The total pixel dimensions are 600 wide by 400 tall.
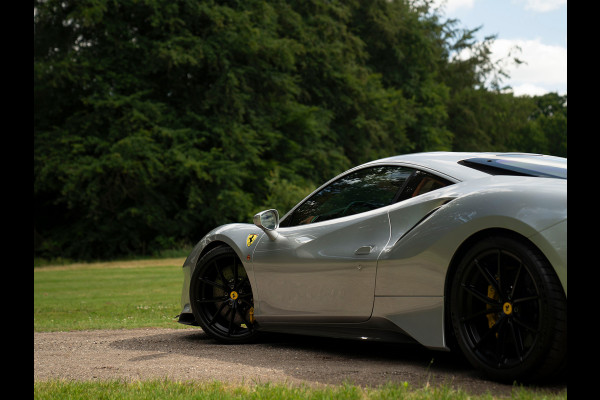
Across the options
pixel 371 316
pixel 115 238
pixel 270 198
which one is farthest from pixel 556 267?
pixel 115 238

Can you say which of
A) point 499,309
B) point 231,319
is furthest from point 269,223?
point 499,309

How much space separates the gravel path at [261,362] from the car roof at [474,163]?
122cm

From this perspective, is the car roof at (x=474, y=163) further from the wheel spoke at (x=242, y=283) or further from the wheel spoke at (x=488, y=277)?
the wheel spoke at (x=242, y=283)

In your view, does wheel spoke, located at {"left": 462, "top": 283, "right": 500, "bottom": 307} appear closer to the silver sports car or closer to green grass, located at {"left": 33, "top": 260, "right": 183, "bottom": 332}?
the silver sports car

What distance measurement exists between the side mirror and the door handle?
1.01 metres

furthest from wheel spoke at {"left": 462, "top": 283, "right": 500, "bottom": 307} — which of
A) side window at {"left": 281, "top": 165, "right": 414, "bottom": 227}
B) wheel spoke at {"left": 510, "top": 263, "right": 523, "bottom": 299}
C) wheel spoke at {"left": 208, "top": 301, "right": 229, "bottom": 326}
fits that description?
wheel spoke at {"left": 208, "top": 301, "right": 229, "bottom": 326}

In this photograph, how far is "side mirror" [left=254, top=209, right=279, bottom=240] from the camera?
5655mm

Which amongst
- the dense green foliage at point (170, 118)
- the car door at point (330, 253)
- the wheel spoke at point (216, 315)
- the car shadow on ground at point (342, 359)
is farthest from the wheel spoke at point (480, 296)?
the dense green foliage at point (170, 118)

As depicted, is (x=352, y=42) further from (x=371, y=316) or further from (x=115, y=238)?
(x=371, y=316)

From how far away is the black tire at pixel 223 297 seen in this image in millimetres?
5973

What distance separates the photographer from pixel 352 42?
41.2 m

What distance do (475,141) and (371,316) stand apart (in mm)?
Answer: 47249

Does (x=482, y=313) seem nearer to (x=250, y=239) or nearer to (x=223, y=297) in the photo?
(x=250, y=239)
